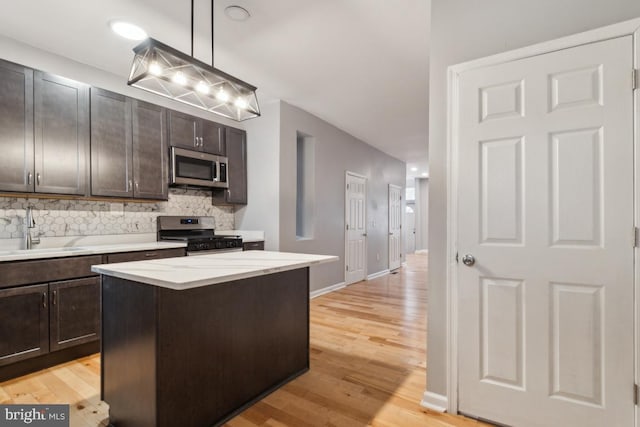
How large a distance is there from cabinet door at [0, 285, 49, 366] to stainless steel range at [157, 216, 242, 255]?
1293mm

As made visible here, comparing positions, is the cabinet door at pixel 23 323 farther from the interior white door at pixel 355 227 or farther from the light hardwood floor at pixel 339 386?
the interior white door at pixel 355 227

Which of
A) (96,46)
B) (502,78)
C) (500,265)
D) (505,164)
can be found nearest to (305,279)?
(500,265)

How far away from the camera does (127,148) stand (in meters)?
3.31

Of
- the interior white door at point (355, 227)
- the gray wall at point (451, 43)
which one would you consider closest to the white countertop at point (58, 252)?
the gray wall at point (451, 43)

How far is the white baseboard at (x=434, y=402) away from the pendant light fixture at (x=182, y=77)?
7.22 ft

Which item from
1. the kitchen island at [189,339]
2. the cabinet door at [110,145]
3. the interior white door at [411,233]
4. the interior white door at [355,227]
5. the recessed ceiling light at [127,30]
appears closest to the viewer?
the kitchen island at [189,339]

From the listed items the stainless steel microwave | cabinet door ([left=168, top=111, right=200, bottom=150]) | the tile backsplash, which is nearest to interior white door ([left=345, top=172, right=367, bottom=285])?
the stainless steel microwave

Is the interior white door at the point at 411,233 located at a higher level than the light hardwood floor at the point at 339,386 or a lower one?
higher

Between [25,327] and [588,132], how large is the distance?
387 cm

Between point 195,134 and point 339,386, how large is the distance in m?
3.22

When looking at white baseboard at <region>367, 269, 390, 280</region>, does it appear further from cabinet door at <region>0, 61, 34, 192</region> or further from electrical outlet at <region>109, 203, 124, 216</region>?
cabinet door at <region>0, 61, 34, 192</region>

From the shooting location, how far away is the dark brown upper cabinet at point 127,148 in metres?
3.10

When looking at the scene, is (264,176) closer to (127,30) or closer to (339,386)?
(127,30)

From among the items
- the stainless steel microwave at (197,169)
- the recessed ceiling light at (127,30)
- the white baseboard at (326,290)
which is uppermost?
the recessed ceiling light at (127,30)
